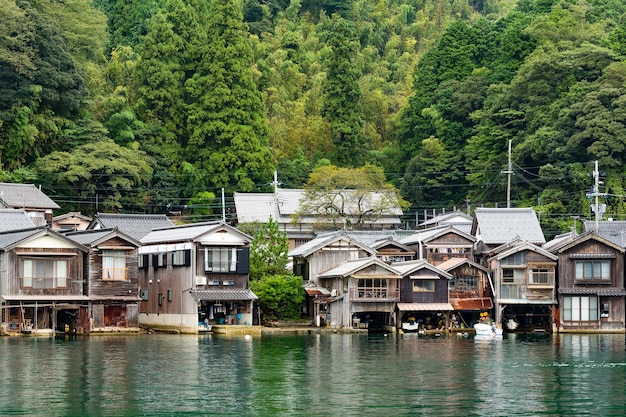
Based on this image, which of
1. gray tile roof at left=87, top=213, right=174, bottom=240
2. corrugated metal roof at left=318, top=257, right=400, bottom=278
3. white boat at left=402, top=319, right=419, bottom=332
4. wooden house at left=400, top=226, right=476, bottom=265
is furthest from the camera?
wooden house at left=400, top=226, right=476, bottom=265

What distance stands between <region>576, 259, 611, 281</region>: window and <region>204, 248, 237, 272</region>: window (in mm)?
19645

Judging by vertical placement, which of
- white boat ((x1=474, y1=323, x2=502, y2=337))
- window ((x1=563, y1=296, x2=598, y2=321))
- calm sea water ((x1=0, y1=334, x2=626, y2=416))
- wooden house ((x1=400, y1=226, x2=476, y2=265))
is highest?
wooden house ((x1=400, y1=226, x2=476, y2=265))

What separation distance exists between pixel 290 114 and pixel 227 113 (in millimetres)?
16029

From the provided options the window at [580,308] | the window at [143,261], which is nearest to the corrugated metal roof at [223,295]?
the window at [143,261]

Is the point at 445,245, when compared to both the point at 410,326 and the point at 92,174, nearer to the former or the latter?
the point at 410,326

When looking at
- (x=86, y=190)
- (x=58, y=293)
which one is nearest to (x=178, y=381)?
(x=58, y=293)

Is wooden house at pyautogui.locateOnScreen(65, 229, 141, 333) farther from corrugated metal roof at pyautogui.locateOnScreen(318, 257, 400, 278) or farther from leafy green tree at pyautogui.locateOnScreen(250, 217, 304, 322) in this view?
corrugated metal roof at pyautogui.locateOnScreen(318, 257, 400, 278)

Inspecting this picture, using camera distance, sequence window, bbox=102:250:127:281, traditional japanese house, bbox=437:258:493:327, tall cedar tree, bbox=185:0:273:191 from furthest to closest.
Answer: tall cedar tree, bbox=185:0:273:191, traditional japanese house, bbox=437:258:493:327, window, bbox=102:250:127:281

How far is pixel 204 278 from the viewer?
62312 millimetres

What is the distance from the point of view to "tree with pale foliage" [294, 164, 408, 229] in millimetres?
82562

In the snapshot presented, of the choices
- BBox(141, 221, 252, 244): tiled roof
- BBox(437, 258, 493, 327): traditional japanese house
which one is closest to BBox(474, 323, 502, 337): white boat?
BBox(437, 258, 493, 327): traditional japanese house

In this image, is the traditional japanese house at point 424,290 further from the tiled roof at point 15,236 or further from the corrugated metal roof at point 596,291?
the tiled roof at point 15,236

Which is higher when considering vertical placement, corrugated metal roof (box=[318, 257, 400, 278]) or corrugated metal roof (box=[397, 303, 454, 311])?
corrugated metal roof (box=[318, 257, 400, 278])

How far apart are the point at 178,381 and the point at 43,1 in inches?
→ 2505
